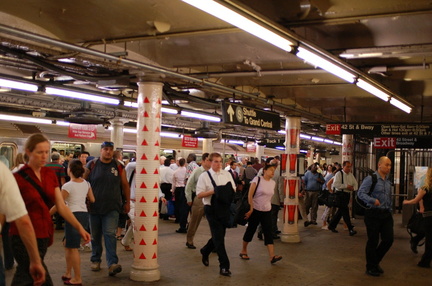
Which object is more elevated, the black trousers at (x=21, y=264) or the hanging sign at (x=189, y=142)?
the hanging sign at (x=189, y=142)

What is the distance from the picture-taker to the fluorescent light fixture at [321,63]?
237 inches

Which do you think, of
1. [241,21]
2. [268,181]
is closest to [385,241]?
[268,181]

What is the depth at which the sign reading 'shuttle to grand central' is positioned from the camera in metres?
8.84

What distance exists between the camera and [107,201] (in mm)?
7668

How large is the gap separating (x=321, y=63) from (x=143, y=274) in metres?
3.83

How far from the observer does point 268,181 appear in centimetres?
934

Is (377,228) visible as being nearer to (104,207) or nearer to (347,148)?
(104,207)

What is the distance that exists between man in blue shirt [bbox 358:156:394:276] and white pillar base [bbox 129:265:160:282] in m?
3.46

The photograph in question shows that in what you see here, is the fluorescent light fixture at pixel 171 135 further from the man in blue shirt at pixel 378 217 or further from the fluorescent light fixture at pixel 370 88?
the man in blue shirt at pixel 378 217

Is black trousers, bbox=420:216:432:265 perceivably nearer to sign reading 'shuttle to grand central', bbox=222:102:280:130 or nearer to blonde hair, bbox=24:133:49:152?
sign reading 'shuttle to grand central', bbox=222:102:280:130

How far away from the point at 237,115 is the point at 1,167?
5868mm

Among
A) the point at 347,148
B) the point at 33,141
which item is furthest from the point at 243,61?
the point at 347,148

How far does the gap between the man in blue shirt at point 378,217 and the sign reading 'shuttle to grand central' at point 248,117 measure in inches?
88.9

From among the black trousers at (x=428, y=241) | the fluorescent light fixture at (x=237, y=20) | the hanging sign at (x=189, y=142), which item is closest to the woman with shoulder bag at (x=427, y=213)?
the black trousers at (x=428, y=241)
